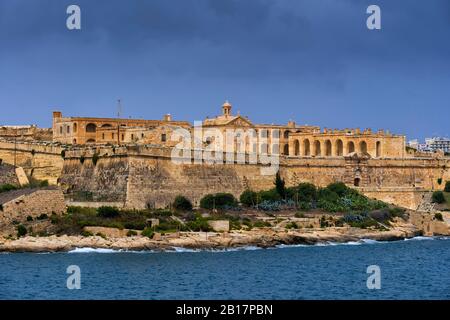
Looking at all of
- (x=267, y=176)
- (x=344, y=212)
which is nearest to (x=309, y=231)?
(x=344, y=212)

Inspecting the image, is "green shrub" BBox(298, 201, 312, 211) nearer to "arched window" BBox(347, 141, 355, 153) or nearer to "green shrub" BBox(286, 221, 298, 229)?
"green shrub" BBox(286, 221, 298, 229)

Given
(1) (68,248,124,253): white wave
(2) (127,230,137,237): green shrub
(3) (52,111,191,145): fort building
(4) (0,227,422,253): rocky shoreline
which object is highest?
(3) (52,111,191,145): fort building

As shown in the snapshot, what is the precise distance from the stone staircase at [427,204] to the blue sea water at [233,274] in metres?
13.9

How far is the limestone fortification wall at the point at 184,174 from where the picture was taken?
57125mm

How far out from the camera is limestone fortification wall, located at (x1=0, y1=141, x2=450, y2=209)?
57125 millimetres

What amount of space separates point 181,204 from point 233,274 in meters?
14.7

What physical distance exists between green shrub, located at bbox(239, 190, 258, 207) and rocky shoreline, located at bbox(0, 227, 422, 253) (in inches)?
207

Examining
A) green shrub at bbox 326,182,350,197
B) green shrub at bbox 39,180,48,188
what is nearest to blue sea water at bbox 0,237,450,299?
green shrub at bbox 39,180,48,188

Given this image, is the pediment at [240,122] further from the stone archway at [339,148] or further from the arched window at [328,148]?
the stone archway at [339,148]

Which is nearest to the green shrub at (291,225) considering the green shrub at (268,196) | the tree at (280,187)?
the green shrub at (268,196)

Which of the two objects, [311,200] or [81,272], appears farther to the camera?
[311,200]
